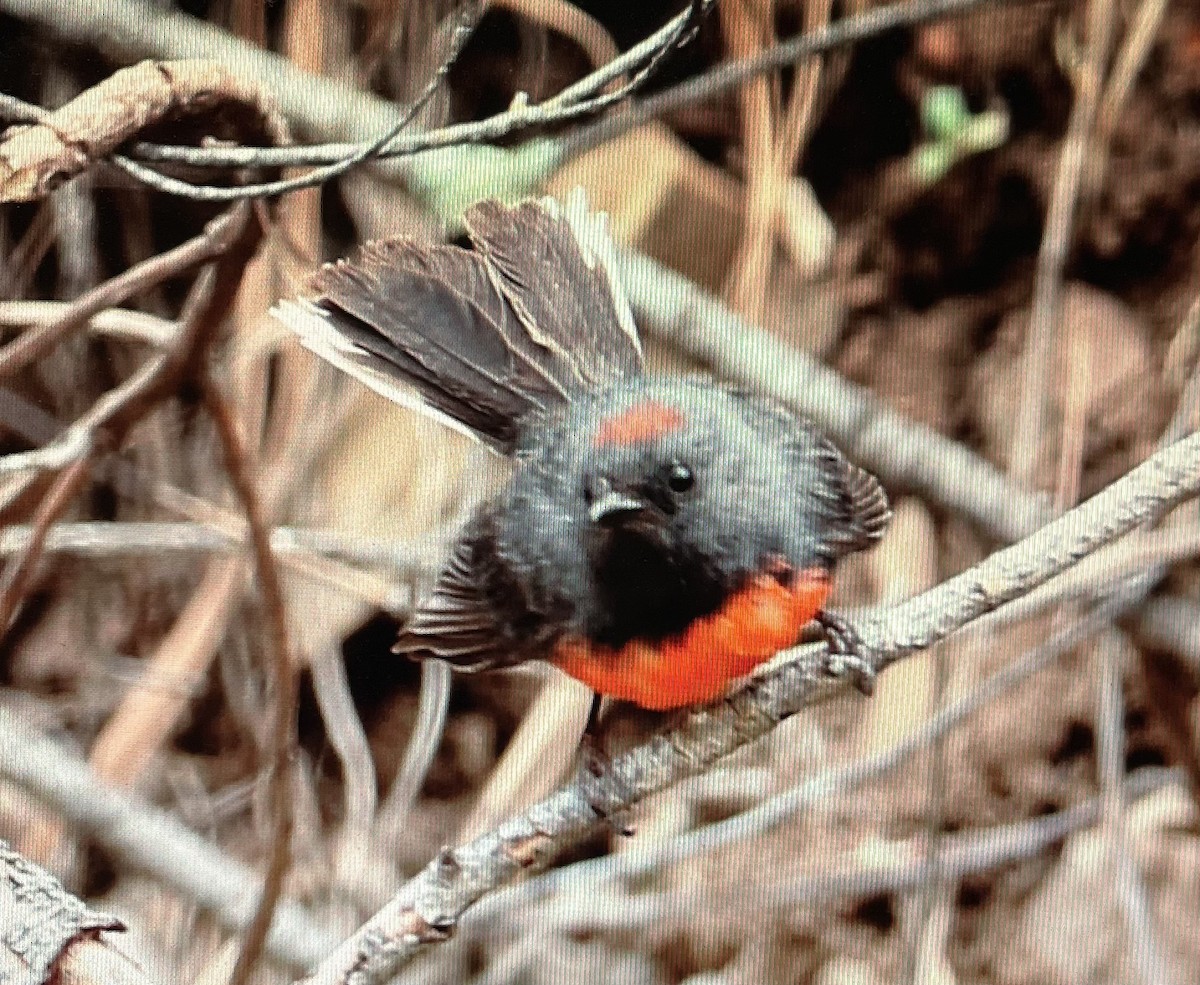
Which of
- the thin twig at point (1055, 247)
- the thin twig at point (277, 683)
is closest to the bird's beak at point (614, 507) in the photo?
the thin twig at point (277, 683)

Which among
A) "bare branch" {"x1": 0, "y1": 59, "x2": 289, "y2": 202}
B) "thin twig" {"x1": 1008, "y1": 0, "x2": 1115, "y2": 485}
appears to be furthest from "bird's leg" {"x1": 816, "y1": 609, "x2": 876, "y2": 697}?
"thin twig" {"x1": 1008, "y1": 0, "x2": 1115, "y2": 485}

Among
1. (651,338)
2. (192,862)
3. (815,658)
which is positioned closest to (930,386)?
(651,338)

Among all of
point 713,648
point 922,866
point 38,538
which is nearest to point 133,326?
point 38,538

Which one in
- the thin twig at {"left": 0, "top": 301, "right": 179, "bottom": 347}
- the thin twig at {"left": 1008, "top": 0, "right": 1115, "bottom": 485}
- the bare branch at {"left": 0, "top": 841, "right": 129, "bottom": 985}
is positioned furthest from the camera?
the thin twig at {"left": 1008, "top": 0, "right": 1115, "bottom": 485}

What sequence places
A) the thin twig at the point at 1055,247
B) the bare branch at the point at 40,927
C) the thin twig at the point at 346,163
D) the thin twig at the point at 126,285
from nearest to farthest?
the bare branch at the point at 40,927 → the thin twig at the point at 346,163 → the thin twig at the point at 126,285 → the thin twig at the point at 1055,247

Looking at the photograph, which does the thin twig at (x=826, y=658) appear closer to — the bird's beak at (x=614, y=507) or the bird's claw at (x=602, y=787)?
the bird's claw at (x=602, y=787)

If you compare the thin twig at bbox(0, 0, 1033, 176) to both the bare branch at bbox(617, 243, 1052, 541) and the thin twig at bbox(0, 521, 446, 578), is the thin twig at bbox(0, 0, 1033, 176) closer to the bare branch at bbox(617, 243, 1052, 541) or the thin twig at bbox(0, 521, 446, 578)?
the bare branch at bbox(617, 243, 1052, 541)

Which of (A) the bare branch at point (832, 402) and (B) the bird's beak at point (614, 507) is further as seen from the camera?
(A) the bare branch at point (832, 402)

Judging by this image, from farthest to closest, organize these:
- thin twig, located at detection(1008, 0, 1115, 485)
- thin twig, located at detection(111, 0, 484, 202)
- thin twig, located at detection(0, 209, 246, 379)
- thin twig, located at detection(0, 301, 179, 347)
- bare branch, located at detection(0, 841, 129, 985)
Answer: thin twig, located at detection(1008, 0, 1115, 485) → thin twig, located at detection(0, 301, 179, 347) → thin twig, located at detection(0, 209, 246, 379) → thin twig, located at detection(111, 0, 484, 202) → bare branch, located at detection(0, 841, 129, 985)
